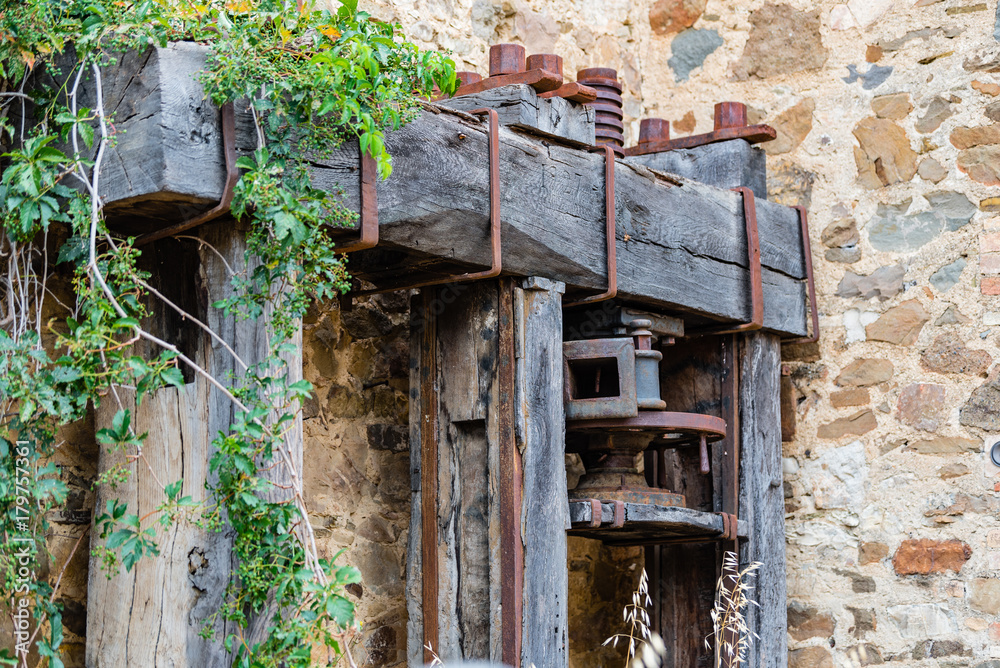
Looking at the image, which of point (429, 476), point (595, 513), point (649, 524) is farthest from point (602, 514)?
point (429, 476)

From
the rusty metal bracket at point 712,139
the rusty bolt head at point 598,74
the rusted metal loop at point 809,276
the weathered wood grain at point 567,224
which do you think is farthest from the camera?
the rusted metal loop at point 809,276

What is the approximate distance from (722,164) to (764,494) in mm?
1010

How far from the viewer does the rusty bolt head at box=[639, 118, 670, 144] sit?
Answer: 3.54 m

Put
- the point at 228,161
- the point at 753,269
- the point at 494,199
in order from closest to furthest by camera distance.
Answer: the point at 228,161
the point at 494,199
the point at 753,269

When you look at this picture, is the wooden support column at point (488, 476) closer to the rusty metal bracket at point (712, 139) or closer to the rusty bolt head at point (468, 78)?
the rusty bolt head at point (468, 78)

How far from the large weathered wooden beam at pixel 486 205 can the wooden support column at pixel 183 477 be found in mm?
127

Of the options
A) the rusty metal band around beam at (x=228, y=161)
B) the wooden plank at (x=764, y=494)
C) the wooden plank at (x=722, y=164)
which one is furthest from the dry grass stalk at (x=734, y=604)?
the rusty metal band around beam at (x=228, y=161)

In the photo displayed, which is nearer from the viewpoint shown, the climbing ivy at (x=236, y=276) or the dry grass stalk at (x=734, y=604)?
the climbing ivy at (x=236, y=276)

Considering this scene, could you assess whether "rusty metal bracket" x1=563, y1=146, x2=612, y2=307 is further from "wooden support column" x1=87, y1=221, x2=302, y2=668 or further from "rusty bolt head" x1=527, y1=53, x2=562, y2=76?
"wooden support column" x1=87, y1=221, x2=302, y2=668

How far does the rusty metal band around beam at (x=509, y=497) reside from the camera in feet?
8.21

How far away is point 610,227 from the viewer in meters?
2.77

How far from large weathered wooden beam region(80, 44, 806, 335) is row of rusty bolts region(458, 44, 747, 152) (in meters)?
0.18

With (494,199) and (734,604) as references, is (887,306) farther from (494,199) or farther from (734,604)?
(494,199)

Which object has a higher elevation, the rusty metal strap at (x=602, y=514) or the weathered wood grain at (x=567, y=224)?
the weathered wood grain at (x=567, y=224)
